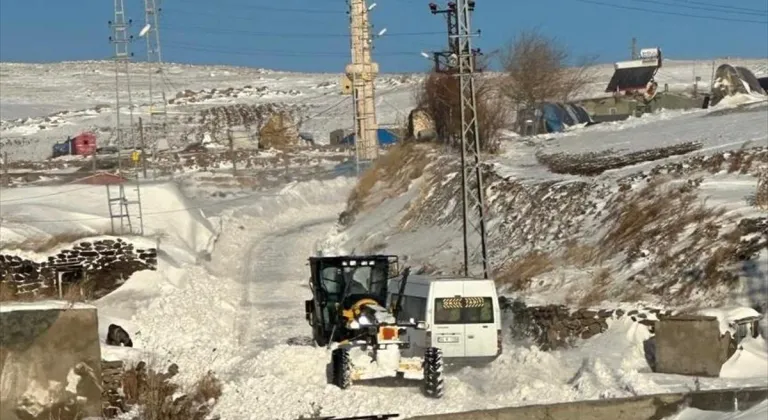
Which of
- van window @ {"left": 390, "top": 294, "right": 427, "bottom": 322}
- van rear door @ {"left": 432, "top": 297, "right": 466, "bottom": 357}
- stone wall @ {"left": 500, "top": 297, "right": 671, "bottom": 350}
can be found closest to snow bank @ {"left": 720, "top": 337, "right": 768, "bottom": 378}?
stone wall @ {"left": 500, "top": 297, "right": 671, "bottom": 350}

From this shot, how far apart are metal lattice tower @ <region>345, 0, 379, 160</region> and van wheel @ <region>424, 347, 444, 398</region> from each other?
5354 centimetres

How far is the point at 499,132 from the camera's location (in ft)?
191

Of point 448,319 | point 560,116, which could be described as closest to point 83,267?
point 448,319

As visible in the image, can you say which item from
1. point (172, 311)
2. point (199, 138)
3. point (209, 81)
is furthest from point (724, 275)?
point (209, 81)

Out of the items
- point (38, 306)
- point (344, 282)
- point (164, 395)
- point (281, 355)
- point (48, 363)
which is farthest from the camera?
point (344, 282)

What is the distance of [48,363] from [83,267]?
14.6 metres

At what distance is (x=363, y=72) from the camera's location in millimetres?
75125

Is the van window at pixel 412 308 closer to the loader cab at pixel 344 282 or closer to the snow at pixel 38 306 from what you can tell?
the loader cab at pixel 344 282

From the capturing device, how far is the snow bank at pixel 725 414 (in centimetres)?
1546

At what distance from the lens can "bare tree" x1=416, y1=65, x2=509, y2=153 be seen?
55844 mm

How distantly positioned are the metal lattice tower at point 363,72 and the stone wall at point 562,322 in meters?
47.4

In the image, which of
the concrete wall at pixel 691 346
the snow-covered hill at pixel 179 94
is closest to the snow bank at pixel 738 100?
the snow-covered hill at pixel 179 94

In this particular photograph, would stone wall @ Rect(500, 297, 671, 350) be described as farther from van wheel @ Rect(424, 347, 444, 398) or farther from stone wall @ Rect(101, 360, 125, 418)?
stone wall @ Rect(101, 360, 125, 418)

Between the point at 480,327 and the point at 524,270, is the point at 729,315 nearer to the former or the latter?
the point at 480,327
